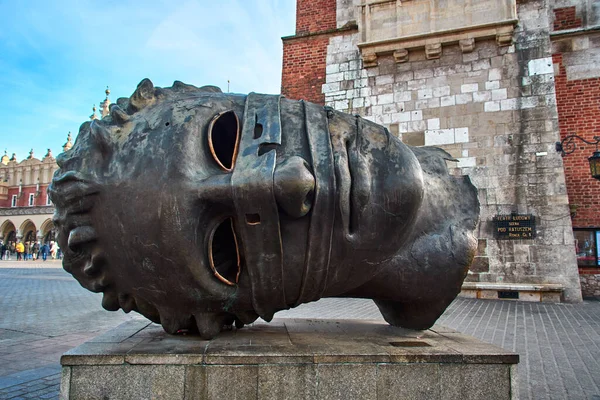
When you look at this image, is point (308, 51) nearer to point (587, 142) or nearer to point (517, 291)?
point (587, 142)

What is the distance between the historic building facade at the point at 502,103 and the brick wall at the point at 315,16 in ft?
2.25

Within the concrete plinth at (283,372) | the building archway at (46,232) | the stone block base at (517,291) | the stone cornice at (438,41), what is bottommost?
the stone block base at (517,291)

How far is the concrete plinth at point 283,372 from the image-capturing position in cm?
233

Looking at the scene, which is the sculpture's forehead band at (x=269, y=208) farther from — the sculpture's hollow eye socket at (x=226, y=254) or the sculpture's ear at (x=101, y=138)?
the sculpture's ear at (x=101, y=138)

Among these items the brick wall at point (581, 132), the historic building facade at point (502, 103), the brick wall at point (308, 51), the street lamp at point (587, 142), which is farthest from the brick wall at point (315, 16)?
the street lamp at point (587, 142)

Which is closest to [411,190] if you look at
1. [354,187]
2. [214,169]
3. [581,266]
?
[354,187]

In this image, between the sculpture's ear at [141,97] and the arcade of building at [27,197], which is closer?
the sculpture's ear at [141,97]

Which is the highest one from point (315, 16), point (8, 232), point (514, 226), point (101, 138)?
point (315, 16)

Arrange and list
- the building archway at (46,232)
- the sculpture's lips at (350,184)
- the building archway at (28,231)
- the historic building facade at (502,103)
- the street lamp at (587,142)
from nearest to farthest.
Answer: the sculpture's lips at (350,184) < the street lamp at (587,142) < the historic building facade at (502,103) < the building archway at (46,232) < the building archway at (28,231)

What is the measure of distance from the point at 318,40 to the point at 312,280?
1057 cm

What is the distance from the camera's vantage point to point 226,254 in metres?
2.57

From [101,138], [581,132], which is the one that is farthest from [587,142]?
[101,138]

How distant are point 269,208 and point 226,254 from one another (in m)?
0.54

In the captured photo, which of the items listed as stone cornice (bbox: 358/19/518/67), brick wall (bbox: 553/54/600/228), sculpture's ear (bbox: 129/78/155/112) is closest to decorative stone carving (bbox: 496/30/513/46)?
stone cornice (bbox: 358/19/518/67)
